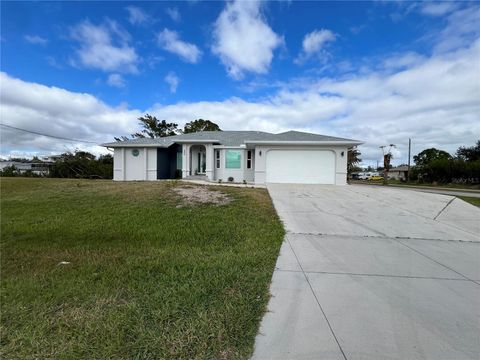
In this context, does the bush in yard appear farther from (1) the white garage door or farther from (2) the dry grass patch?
(2) the dry grass patch

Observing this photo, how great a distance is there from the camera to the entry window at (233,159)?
66.7 feet

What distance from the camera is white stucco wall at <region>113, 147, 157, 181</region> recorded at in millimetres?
21031

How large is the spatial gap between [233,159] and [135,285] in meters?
17.0

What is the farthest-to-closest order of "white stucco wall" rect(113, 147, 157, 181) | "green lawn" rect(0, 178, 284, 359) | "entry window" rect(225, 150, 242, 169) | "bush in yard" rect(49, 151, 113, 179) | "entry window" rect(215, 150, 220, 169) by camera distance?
1. "bush in yard" rect(49, 151, 113, 179)
2. "white stucco wall" rect(113, 147, 157, 181)
3. "entry window" rect(215, 150, 220, 169)
4. "entry window" rect(225, 150, 242, 169)
5. "green lawn" rect(0, 178, 284, 359)

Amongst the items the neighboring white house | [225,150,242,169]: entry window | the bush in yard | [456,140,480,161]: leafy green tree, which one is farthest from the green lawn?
[456,140,480,161]: leafy green tree

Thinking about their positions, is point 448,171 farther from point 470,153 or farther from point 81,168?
point 81,168

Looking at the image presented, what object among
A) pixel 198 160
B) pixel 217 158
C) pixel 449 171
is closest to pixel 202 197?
pixel 217 158

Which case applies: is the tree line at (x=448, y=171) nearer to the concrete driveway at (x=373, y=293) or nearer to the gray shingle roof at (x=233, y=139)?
the gray shingle roof at (x=233, y=139)

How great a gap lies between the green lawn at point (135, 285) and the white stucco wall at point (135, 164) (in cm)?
1314

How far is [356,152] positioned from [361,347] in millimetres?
43943

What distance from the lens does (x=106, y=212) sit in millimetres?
8750

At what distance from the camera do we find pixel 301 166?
1808cm

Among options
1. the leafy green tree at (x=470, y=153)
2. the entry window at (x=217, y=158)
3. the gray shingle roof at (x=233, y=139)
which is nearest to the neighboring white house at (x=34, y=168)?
the gray shingle roof at (x=233, y=139)

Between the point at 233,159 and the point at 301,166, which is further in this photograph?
the point at 233,159
